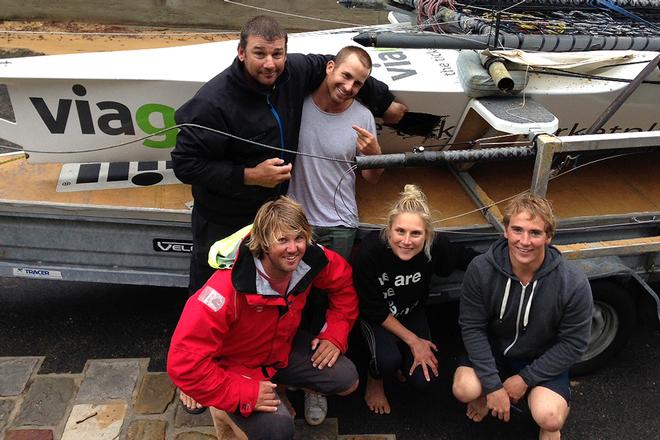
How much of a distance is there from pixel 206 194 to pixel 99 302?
1.53 metres

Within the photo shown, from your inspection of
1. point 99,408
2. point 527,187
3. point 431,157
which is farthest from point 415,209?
point 99,408

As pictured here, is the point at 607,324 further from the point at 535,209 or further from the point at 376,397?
the point at 376,397

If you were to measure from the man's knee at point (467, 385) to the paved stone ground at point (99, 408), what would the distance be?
0.44 metres

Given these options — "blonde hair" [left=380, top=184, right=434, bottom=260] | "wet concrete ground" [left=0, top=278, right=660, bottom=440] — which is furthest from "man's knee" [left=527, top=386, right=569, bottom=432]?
"blonde hair" [left=380, top=184, right=434, bottom=260]

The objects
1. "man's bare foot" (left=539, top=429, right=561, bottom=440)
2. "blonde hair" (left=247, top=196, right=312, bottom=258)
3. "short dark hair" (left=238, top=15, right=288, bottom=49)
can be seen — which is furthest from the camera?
"man's bare foot" (left=539, top=429, right=561, bottom=440)

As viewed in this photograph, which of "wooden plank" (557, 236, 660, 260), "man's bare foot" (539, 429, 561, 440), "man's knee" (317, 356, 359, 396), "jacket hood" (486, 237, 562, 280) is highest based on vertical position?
"jacket hood" (486, 237, 562, 280)

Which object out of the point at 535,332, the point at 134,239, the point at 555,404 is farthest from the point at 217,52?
the point at 555,404

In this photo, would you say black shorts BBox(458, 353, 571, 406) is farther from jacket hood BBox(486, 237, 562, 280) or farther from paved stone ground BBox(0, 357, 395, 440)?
paved stone ground BBox(0, 357, 395, 440)

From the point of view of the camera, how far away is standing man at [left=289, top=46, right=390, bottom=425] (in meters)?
2.89

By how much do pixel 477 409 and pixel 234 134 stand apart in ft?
5.34

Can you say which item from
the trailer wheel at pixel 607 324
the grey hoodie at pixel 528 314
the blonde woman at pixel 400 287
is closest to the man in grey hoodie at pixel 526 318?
the grey hoodie at pixel 528 314

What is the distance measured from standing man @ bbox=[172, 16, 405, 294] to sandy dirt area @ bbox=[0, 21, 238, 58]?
4.75 meters

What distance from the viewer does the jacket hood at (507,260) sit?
274 cm

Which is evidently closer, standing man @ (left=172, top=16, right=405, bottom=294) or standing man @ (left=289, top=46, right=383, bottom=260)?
standing man @ (left=172, top=16, right=405, bottom=294)
